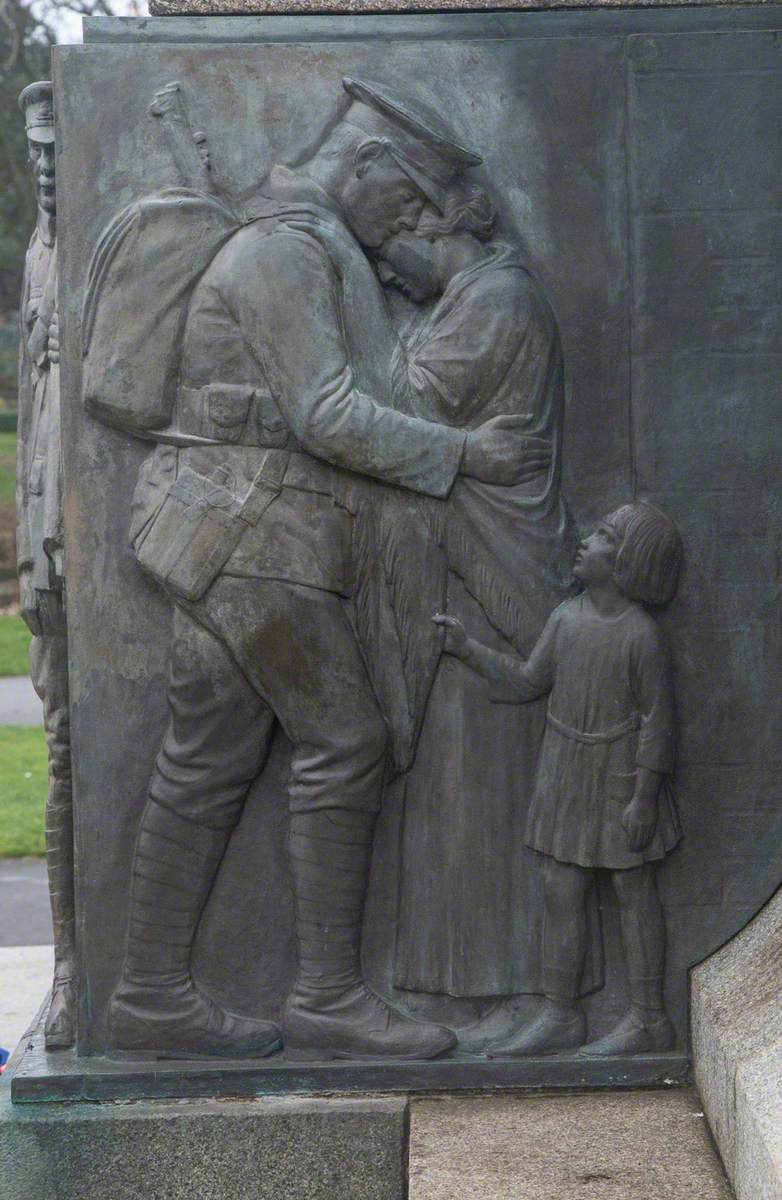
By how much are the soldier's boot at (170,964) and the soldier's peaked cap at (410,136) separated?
5.35 ft

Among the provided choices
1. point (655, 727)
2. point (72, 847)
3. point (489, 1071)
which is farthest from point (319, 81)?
point (489, 1071)

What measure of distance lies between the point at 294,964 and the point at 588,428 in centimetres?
148

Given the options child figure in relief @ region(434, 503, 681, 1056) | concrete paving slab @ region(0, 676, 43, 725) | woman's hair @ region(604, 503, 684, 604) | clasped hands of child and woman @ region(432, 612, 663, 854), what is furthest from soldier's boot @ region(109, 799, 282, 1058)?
concrete paving slab @ region(0, 676, 43, 725)

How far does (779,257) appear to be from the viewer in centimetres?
434

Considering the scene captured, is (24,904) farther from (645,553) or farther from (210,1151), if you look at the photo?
(645,553)

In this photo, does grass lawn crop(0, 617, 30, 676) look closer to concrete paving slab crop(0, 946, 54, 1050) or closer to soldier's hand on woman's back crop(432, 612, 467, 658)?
concrete paving slab crop(0, 946, 54, 1050)

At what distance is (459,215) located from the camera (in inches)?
169

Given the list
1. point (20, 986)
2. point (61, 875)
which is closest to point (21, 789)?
point (20, 986)

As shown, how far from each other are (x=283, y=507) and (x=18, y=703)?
403 inches

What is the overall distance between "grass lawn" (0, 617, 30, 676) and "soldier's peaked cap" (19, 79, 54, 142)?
1004cm

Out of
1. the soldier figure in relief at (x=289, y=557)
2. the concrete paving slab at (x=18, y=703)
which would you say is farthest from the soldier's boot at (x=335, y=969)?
the concrete paving slab at (x=18, y=703)

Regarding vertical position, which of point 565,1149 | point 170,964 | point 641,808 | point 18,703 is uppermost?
point 641,808

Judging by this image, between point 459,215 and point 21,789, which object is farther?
point 21,789

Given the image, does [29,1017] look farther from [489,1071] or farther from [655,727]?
[655,727]
